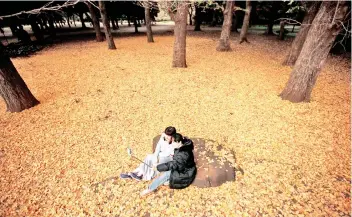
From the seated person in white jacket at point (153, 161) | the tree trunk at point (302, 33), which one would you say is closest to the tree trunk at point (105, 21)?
the tree trunk at point (302, 33)

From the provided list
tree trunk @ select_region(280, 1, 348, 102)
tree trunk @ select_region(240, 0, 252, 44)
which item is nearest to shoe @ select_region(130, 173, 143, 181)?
tree trunk @ select_region(280, 1, 348, 102)

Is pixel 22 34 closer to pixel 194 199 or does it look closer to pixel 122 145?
pixel 122 145

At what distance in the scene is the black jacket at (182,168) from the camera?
4383 mm

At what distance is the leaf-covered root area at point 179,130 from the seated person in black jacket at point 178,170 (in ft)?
0.70

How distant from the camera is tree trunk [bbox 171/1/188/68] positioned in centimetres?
1007

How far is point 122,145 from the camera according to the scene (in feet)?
19.6

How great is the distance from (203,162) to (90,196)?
283 cm

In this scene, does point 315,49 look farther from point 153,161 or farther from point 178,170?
point 153,161

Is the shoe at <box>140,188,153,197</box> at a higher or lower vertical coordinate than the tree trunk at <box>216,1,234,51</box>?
lower

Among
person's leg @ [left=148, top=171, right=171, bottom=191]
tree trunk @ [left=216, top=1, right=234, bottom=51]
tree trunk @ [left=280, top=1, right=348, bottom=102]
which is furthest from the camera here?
tree trunk @ [left=216, top=1, right=234, bottom=51]

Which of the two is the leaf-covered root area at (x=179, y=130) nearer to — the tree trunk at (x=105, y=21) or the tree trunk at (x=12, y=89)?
the tree trunk at (x=12, y=89)

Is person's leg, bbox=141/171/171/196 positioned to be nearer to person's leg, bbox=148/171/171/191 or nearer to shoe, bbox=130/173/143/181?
person's leg, bbox=148/171/171/191

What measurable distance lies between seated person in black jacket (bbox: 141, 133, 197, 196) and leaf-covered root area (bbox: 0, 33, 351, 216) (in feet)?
0.70

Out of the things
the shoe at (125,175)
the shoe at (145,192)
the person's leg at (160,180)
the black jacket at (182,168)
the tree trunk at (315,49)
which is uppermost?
the tree trunk at (315,49)
